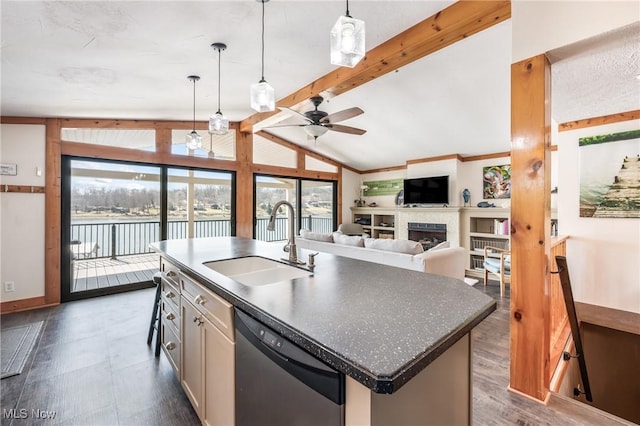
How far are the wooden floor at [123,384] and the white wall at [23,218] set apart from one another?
561 millimetres

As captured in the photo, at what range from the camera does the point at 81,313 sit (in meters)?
3.45

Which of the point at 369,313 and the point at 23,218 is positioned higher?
the point at 23,218

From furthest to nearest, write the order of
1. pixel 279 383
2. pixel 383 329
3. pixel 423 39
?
1. pixel 423 39
2. pixel 279 383
3. pixel 383 329

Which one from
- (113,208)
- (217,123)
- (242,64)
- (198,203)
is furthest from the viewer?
(198,203)

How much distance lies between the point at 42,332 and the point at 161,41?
307 cm

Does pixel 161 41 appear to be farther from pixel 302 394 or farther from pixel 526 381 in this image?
pixel 526 381

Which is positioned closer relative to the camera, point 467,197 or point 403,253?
point 403,253

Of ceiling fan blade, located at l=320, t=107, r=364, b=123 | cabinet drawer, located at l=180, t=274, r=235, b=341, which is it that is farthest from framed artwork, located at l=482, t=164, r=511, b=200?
cabinet drawer, located at l=180, t=274, r=235, b=341

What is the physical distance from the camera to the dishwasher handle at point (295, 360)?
2.58ft

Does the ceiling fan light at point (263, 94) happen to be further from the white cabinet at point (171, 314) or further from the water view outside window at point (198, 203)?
the water view outside window at point (198, 203)

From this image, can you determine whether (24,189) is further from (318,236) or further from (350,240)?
(350,240)

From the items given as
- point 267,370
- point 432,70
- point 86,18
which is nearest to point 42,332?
point 86,18

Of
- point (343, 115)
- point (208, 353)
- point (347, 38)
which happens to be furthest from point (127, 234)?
point (347, 38)

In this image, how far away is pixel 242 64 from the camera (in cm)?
288
